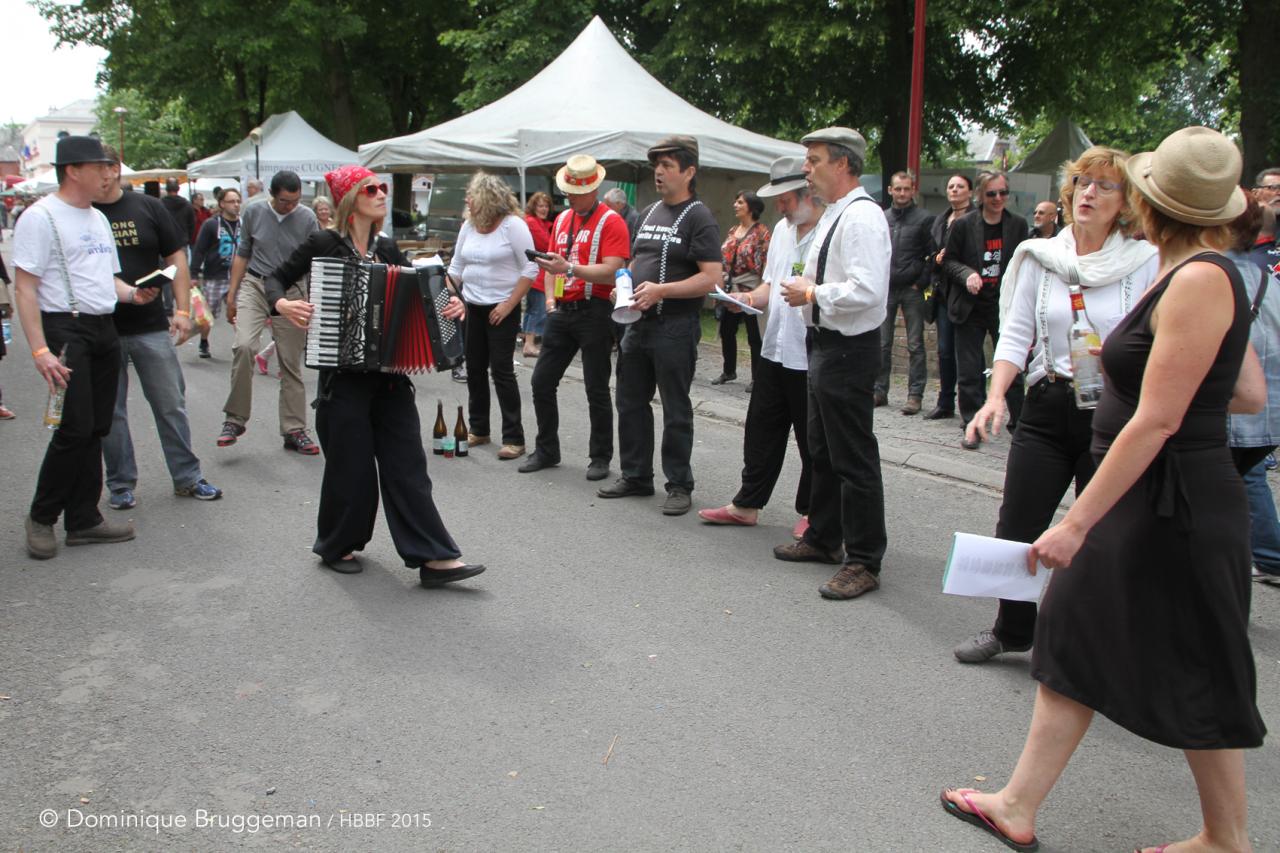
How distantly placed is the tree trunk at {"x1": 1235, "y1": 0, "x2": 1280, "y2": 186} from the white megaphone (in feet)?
46.3

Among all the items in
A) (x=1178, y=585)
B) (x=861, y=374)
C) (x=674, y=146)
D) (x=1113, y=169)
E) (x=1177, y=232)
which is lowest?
(x=1178, y=585)

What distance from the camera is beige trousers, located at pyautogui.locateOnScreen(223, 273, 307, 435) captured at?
7.86 m

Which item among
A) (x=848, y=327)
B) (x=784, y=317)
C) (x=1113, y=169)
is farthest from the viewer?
(x=784, y=317)

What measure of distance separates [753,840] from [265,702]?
183 centimetres

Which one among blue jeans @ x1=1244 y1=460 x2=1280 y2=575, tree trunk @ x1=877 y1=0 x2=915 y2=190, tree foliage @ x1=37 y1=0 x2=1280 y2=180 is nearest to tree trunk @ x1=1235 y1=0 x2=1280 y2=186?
tree foliage @ x1=37 y1=0 x2=1280 y2=180

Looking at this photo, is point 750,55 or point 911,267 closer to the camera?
point 911,267

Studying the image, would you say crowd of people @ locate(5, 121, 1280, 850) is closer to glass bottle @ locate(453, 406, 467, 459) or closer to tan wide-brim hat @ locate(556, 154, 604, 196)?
tan wide-brim hat @ locate(556, 154, 604, 196)

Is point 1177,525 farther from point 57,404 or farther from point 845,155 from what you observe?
point 57,404

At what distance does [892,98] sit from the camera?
858 inches

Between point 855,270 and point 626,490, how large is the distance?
2.48m

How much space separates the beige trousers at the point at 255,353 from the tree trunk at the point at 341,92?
78.7 ft

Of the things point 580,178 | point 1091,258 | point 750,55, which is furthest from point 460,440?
point 750,55

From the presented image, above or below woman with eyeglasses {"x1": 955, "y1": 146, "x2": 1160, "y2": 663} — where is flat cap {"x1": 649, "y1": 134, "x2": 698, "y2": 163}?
above

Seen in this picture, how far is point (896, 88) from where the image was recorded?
2162cm
